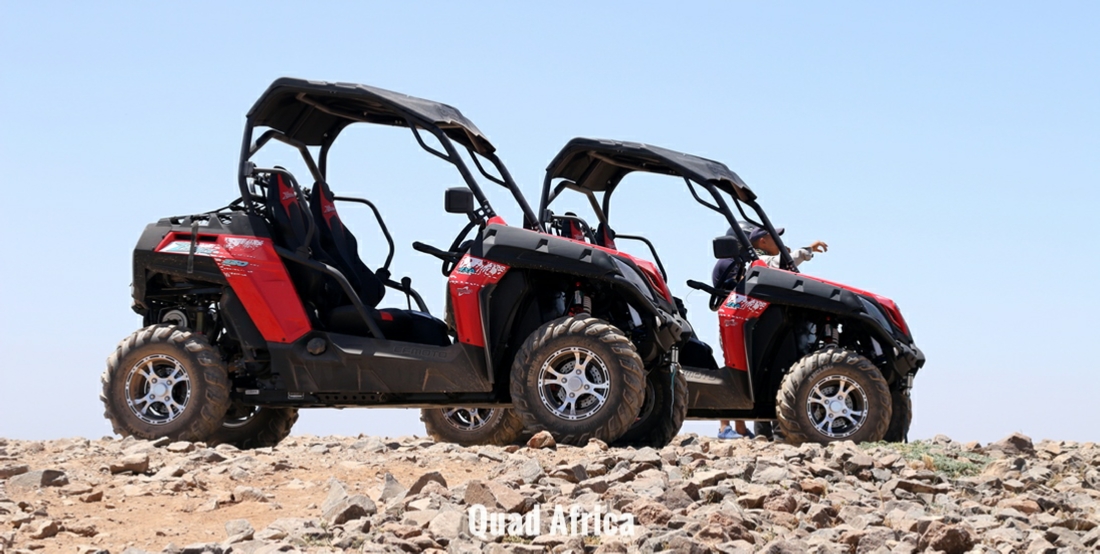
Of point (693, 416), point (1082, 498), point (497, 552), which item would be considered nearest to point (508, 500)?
point (497, 552)

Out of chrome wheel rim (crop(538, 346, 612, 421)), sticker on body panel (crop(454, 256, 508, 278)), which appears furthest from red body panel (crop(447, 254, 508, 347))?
chrome wheel rim (crop(538, 346, 612, 421))

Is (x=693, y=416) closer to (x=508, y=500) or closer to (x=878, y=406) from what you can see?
(x=878, y=406)

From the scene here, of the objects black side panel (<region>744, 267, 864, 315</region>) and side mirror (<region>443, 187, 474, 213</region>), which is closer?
side mirror (<region>443, 187, 474, 213</region>)

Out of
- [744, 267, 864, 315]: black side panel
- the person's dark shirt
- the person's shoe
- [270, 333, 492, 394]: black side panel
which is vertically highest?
the person's dark shirt

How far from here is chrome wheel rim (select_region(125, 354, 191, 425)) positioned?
11555mm

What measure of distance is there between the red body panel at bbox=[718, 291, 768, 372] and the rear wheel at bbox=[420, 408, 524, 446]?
6.28 feet

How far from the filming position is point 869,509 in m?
8.30

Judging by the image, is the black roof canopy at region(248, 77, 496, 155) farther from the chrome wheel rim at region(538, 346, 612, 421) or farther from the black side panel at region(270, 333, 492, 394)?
the chrome wheel rim at region(538, 346, 612, 421)

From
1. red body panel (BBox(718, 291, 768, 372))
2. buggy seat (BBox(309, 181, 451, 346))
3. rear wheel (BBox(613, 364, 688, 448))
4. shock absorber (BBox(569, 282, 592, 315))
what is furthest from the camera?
red body panel (BBox(718, 291, 768, 372))

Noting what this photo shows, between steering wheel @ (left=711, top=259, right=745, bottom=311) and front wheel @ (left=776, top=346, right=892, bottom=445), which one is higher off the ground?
steering wheel @ (left=711, top=259, right=745, bottom=311)

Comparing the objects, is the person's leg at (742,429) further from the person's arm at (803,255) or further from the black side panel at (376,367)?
the black side panel at (376,367)

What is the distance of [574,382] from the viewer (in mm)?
10773

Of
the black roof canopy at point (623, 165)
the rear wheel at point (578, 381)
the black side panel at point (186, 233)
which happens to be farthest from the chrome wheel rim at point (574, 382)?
the black roof canopy at point (623, 165)

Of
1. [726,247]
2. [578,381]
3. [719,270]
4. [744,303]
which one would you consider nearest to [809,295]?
[744,303]
